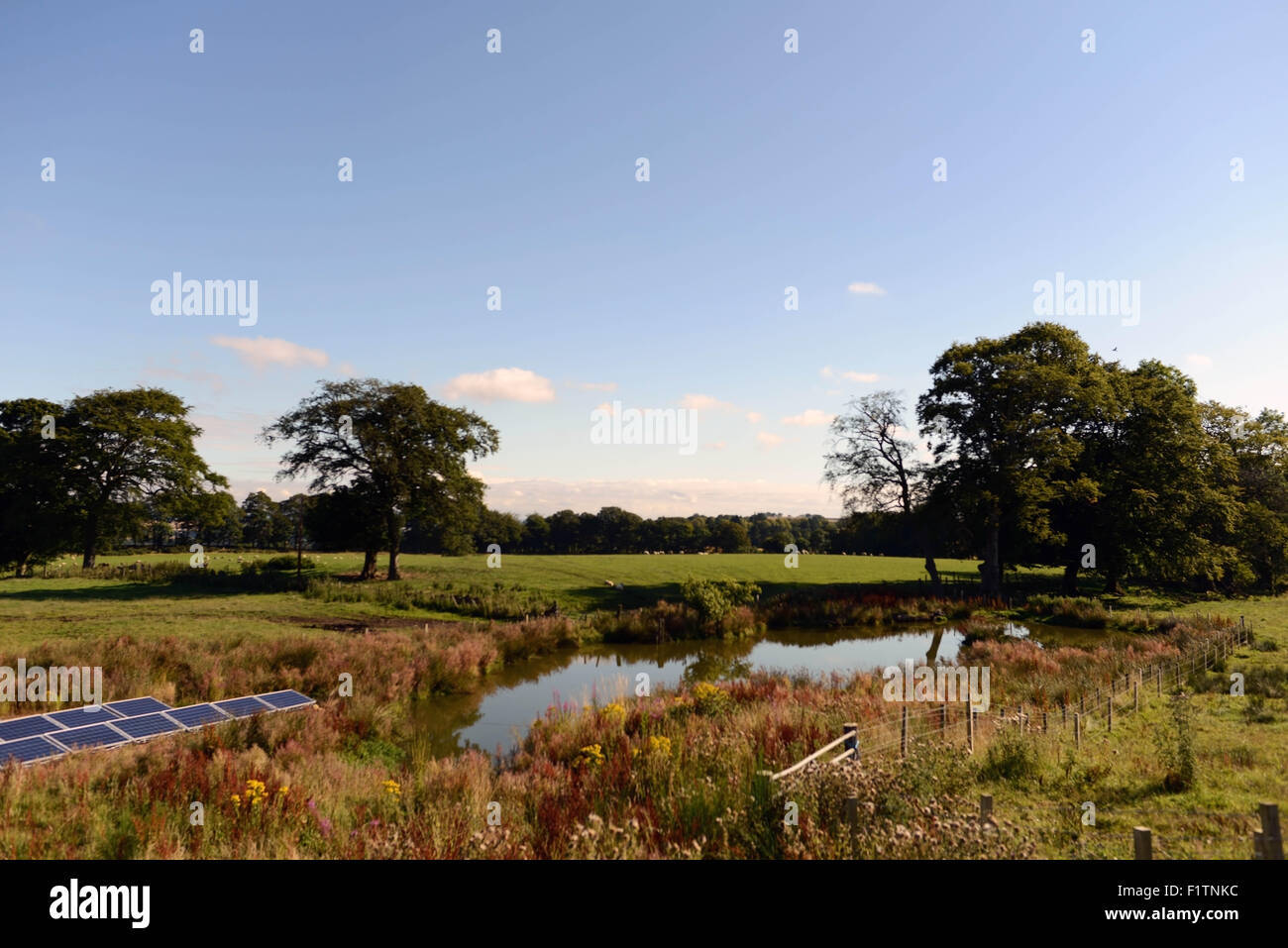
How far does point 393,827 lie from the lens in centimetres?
811

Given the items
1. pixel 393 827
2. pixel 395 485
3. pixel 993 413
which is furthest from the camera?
pixel 395 485

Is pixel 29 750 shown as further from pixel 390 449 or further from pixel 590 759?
pixel 390 449

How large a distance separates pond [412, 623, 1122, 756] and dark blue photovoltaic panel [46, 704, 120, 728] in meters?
6.13

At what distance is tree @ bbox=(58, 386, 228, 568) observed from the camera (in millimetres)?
45969

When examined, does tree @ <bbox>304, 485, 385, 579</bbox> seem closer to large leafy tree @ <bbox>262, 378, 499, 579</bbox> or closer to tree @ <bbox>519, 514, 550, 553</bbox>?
large leafy tree @ <bbox>262, 378, 499, 579</bbox>

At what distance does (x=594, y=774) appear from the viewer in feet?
35.9

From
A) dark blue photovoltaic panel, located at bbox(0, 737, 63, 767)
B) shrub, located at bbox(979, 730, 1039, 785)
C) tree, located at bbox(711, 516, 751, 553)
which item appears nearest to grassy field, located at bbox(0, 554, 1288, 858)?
shrub, located at bbox(979, 730, 1039, 785)

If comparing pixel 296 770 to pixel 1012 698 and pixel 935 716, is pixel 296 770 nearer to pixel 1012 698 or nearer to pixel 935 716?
pixel 935 716

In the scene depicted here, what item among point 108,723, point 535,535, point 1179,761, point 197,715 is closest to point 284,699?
point 197,715

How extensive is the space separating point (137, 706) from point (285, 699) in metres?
2.87

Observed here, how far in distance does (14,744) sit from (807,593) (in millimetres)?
37765
